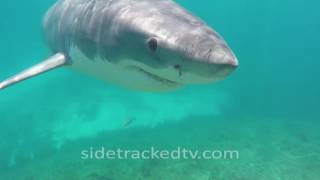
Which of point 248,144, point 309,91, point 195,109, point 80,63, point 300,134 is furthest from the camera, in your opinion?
point 309,91

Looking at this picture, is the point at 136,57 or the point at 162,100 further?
the point at 162,100

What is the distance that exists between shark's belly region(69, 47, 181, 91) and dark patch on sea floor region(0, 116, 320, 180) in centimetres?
612

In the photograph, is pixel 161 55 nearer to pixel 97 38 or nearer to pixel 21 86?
pixel 97 38

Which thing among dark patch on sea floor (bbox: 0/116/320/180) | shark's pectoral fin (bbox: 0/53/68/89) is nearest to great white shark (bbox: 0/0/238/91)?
shark's pectoral fin (bbox: 0/53/68/89)

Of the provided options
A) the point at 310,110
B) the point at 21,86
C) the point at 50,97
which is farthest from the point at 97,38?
the point at 21,86

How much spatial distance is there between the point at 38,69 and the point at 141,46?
2.65 metres

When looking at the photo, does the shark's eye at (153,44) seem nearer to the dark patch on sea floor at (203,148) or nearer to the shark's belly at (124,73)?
the shark's belly at (124,73)

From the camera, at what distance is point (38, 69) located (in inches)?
239

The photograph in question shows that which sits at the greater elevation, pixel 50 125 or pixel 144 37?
pixel 144 37

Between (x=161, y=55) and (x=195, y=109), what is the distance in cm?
1625

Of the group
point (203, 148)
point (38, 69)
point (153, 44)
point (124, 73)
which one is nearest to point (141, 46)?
point (153, 44)

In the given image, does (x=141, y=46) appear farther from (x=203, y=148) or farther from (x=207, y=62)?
(x=203, y=148)

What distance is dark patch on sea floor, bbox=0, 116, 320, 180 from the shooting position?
37.5 feet

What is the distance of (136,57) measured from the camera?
4.07 m
